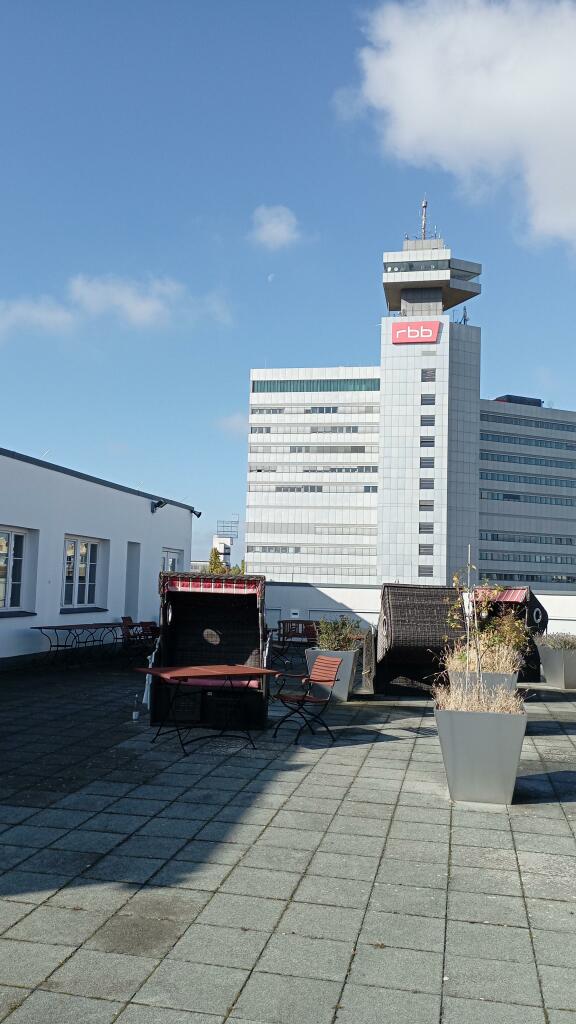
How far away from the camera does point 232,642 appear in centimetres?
1089

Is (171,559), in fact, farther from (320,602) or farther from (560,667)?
(560,667)

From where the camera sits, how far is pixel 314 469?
349 feet

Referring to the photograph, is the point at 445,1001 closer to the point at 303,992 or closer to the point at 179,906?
the point at 303,992

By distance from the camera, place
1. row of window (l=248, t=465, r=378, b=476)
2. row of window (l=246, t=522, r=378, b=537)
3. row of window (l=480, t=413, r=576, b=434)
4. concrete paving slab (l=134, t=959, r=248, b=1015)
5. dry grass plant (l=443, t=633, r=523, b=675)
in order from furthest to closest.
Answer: row of window (l=480, t=413, r=576, b=434)
row of window (l=248, t=465, r=378, b=476)
row of window (l=246, t=522, r=378, b=537)
dry grass plant (l=443, t=633, r=523, b=675)
concrete paving slab (l=134, t=959, r=248, b=1015)

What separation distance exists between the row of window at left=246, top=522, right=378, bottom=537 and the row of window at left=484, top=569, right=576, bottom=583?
17.9m

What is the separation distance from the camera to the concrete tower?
91938 millimetres

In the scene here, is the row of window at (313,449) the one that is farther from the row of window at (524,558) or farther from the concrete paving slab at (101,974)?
the concrete paving slab at (101,974)

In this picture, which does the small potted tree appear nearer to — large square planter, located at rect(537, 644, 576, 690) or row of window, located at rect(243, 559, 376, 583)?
large square planter, located at rect(537, 644, 576, 690)

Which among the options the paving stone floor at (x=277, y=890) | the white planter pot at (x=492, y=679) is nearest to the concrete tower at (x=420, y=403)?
the white planter pot at (x=492, y=679)

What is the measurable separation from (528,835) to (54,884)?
3258 mm

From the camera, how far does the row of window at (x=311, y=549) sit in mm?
103438

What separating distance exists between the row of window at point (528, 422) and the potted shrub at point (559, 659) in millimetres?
97853

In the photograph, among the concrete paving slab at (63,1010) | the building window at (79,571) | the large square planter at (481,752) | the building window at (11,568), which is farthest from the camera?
the building window at (79,571)

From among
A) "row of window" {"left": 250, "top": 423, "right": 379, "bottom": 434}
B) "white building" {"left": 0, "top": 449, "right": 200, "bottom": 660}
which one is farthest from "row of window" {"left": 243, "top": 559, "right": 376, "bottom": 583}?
"white building" {"left": 0, "top": 449, "right": 200, "bottom": 660}
